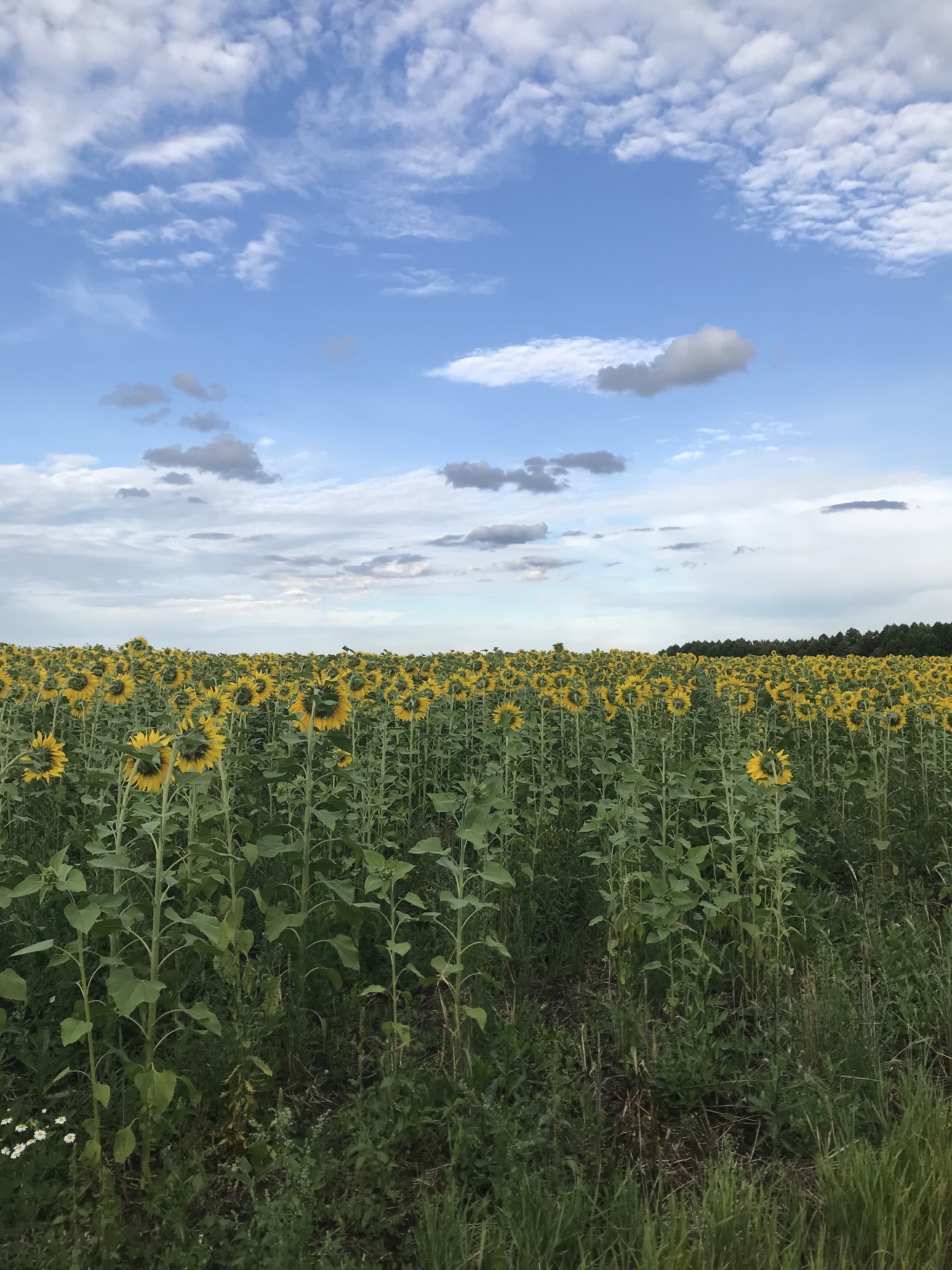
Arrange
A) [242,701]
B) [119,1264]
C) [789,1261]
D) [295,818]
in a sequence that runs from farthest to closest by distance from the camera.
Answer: [295,818], [242,701], [119,1264], [789,1261]

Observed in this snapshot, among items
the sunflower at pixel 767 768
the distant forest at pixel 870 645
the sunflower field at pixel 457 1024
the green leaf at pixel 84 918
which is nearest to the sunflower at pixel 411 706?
the sunflower field at pixel 457 1024

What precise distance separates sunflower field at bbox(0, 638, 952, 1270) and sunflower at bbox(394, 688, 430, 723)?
831mm

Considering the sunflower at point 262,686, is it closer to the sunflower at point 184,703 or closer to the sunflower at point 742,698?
the sunflower at point 184,703

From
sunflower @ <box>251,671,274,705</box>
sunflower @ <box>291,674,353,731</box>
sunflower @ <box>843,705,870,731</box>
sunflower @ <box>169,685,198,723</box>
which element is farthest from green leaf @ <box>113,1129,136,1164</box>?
sunflower @ <box>843,705,870,731</box>

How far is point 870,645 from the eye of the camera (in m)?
28.9

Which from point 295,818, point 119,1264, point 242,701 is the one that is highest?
point 242,701

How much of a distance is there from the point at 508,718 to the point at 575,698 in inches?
82.5

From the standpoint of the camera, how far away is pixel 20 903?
5.44 m

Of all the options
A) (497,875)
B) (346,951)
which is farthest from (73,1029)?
(497,875)

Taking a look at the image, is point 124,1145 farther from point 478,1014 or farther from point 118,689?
point 118,689

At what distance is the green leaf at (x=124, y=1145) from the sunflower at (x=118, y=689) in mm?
5407

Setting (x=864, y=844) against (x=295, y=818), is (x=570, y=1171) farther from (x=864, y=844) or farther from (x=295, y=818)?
(x=864, y=844)

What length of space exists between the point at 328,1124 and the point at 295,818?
9.53 feet

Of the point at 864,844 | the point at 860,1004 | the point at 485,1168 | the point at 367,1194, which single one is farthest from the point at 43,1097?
the point at 864,844
